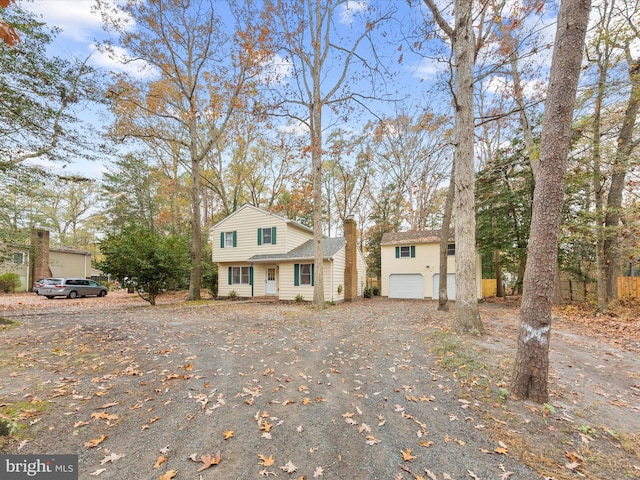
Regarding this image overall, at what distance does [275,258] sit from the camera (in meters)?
16.3

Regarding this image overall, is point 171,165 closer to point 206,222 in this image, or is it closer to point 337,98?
point 206,222

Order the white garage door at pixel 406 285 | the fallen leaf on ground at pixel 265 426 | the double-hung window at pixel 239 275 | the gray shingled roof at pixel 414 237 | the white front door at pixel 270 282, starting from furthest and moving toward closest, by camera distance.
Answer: the white garage door at pixel 406 285
the gray shingled roof at pixel 414 237
the double-hung window at pixel 239 275
the white front door at pixel 270 282
the fallen leaf on ground at pixel 265 426

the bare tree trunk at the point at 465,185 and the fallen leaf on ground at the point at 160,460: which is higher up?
the bare tree trunk at the point at 465,185

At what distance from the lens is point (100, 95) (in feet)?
31.3

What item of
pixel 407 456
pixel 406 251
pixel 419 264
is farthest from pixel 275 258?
pixel 407 456

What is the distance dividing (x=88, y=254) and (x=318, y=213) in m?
28.2

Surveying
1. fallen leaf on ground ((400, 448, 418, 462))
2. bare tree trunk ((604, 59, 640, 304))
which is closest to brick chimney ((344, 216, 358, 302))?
bare tree trunk ((604, 59, 640, 304))

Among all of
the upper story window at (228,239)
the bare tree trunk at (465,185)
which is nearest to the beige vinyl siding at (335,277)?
the upper story window at (228,239)

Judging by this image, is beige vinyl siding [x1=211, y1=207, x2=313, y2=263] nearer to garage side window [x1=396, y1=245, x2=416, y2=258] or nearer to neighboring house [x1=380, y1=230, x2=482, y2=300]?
neighboring house [x1=380, y1=230, x2=482, y2=300]

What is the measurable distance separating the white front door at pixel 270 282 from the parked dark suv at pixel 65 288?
1294 centimetres

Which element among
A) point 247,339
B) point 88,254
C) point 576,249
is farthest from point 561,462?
point 88,254

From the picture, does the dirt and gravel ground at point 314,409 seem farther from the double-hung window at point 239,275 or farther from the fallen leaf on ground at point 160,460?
the double-hung window at point 239,275

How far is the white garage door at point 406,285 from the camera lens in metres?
19.2

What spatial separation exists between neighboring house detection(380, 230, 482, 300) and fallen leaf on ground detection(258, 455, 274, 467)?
57.9 feet
